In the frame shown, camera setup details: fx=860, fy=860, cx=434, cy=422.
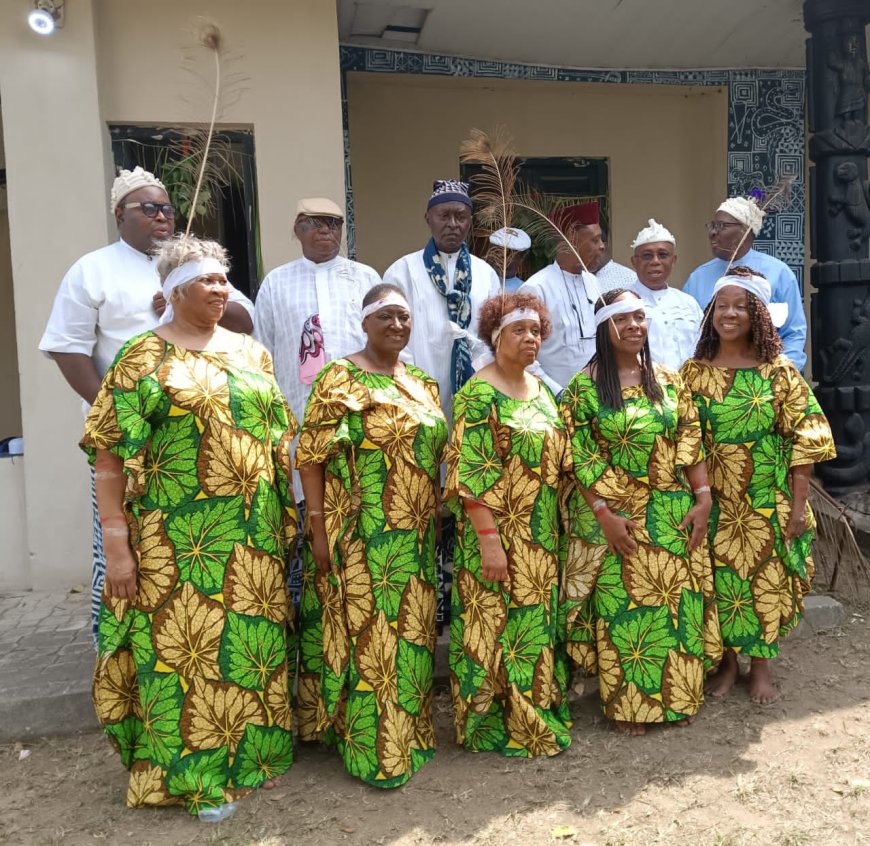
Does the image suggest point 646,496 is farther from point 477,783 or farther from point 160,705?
point 160,705

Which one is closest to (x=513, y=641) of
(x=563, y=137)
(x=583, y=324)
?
(x=583, y=324)

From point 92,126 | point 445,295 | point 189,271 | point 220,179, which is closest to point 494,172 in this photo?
point 445,295

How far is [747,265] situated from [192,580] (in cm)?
332

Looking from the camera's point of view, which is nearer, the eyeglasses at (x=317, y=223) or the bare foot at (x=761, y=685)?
the bare foot at (x=761, y=685)

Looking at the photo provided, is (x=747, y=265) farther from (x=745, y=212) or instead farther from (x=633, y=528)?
(x=633, y=528)

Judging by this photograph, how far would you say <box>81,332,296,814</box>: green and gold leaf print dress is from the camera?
2709mm

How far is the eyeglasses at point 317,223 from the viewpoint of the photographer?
12.7 feet

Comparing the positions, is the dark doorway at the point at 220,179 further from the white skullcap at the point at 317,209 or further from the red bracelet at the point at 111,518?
the red bracelet at the point at 111,518

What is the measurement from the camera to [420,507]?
119 inches

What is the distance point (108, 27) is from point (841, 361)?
4.86m

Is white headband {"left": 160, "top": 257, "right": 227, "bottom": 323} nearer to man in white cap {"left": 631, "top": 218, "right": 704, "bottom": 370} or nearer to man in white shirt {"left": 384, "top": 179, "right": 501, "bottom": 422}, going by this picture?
man in white shirt {"left": 384, "top": 179, "right": 501, "bottom": 422}

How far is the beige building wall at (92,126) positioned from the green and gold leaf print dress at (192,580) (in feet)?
7.97

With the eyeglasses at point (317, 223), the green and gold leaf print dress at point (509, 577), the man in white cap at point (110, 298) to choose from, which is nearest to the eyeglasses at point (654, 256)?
the green and gold leaf print dress at point (509, 577)

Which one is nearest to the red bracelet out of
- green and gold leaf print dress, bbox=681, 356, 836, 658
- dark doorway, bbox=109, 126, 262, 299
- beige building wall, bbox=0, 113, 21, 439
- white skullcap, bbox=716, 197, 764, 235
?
green and gold leaf print dress, bbox=681, 356, 836, 658
